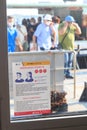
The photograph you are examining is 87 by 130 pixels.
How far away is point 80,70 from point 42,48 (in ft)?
0.97

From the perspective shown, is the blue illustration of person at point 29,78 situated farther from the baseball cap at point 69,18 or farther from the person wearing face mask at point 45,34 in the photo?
the baseball cap at point 69,18

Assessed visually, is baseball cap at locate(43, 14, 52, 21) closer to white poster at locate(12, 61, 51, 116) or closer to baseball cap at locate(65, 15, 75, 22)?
baseball cap at locate(65, 15, 75, 22)

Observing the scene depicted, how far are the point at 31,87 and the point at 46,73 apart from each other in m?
0.13

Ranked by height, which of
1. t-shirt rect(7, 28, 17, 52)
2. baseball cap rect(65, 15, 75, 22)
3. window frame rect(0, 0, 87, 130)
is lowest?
window frame rect(0, 0, 87, 130)

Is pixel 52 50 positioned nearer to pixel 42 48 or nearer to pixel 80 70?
pixel 42 48

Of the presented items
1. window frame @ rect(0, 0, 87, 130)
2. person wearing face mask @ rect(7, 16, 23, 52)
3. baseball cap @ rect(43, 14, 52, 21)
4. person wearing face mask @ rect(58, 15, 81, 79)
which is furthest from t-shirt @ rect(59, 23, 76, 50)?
window frame @ rect(0, 0, 87, 130)

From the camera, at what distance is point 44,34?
5.32ft

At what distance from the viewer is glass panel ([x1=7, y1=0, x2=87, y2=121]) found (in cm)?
156

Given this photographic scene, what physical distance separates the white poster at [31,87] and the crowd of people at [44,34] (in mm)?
111

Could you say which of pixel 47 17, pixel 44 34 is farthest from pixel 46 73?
pixel 47 17

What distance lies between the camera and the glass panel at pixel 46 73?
1.56 m

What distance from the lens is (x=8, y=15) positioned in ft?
4.94

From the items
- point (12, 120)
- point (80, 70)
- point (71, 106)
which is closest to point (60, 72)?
point (80, 70)

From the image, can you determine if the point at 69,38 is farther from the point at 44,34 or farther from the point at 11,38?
the point at 11,38
